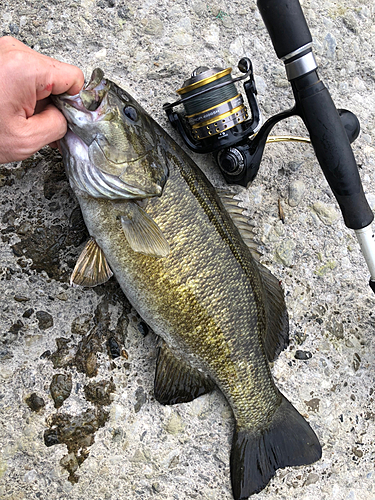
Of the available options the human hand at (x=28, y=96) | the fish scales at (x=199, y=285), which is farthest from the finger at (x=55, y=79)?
the fish scales at (x=199, y=285)

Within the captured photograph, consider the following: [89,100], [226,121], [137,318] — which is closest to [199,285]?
[137,318]

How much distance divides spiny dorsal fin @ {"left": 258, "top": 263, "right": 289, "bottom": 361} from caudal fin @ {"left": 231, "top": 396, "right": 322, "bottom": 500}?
31cm

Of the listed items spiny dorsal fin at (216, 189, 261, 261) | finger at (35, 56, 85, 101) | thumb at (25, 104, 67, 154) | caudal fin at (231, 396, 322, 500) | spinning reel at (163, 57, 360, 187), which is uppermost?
finger at (35, 56, 85, 101)

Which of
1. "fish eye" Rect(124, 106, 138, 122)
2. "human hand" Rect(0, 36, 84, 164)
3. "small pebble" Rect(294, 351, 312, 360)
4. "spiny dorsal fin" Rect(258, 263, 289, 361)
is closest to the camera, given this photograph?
"human hand" Rect(0, 36, 84, 164)

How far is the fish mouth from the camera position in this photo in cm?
173

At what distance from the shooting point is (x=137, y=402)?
212cm

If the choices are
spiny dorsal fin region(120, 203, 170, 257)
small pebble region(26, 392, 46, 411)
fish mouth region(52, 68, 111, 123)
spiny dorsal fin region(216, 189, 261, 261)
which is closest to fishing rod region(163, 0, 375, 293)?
spiny dorsal fin region(216, 189, 261, 261)

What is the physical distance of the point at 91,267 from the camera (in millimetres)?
1979

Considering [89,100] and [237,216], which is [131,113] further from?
[237,216]

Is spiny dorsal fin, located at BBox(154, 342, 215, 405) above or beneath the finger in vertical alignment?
beneath

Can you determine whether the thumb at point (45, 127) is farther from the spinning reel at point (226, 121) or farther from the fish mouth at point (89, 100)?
the spinning reel at point (226, 121)

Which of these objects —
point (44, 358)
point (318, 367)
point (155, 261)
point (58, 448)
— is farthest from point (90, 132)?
point (318, 367)

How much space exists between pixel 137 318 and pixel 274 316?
2.29ft

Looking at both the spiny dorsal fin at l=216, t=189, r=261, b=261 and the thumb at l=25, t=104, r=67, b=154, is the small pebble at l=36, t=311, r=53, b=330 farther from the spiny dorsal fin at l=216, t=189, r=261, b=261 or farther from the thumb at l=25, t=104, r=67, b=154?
the spiny dorsal fin at l=216, t=189, r=261, b=261
